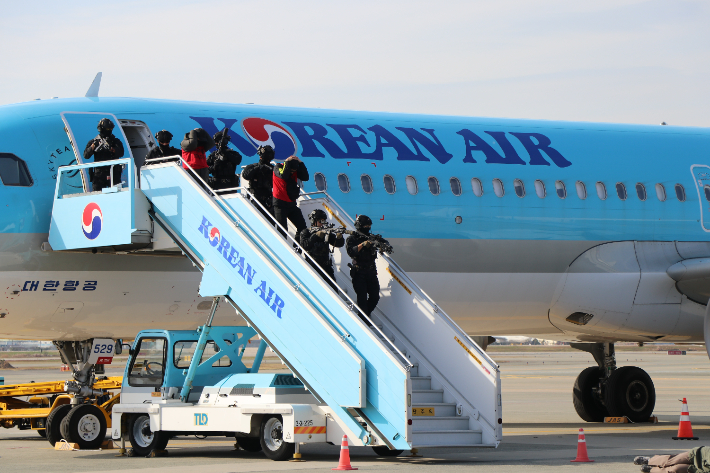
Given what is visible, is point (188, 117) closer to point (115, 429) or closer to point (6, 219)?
point (6, 219)

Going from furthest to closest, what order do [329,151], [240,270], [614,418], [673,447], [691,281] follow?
1. [614,418]
2. [691,281]
3. [329,151]
4. [673,447]
5. [240,270]

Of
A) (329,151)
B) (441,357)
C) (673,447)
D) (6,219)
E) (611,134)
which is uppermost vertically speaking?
(611,134)

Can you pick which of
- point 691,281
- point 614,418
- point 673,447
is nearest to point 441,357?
point 673,447

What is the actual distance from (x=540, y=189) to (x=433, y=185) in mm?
2390

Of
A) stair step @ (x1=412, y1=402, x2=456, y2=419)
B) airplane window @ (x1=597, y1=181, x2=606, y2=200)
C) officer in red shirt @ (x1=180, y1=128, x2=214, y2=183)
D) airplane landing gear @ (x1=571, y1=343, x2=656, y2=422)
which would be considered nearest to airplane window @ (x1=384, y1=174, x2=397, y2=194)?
officer in red shirt @ (x1=180, y1=128, x2=214, y2=183)

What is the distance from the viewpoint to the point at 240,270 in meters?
14.2

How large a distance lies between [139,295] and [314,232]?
341cm

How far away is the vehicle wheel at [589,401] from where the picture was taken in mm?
23844

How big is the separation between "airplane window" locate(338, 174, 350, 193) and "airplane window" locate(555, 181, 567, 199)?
176 inches

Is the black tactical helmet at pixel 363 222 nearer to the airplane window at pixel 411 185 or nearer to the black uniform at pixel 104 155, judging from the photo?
the airplane window at pixel 411 185

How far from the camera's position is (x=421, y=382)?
47.6 feet

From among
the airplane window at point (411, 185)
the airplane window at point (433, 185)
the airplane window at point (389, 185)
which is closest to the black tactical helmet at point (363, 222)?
the airplane window at point (389, 185)

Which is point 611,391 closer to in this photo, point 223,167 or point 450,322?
point 450,322

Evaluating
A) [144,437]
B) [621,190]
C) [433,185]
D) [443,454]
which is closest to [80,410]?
[144,437]
